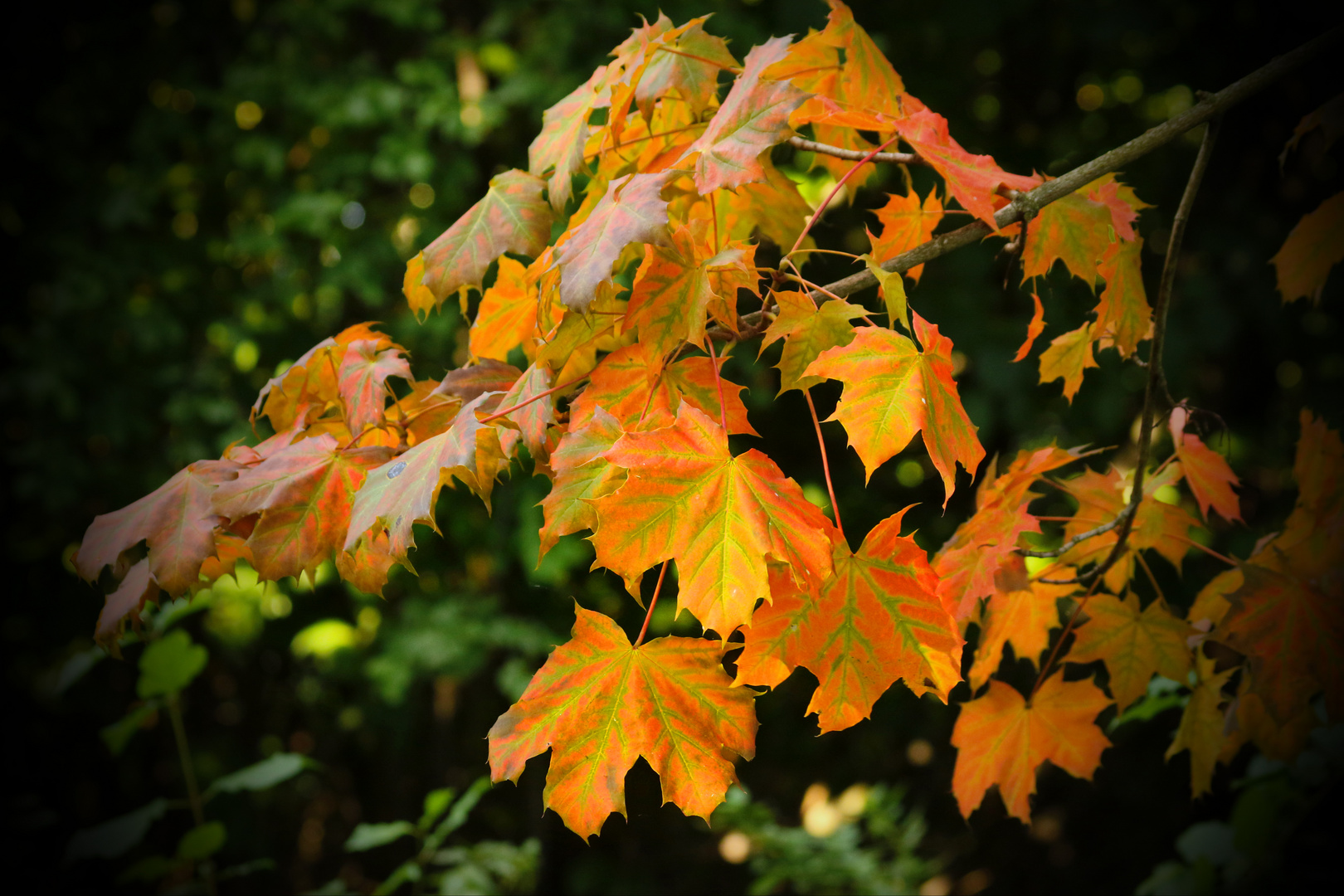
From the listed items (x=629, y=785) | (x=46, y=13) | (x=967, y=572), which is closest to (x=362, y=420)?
(x=967, y=572)

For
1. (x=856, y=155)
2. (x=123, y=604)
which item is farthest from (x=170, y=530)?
(x=856, y=155)

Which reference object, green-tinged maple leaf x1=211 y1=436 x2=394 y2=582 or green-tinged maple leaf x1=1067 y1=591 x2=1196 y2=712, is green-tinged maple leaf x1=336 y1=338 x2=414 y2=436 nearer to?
green-tinged maple leaf x1=211 y1=436 x2=394 y2=582

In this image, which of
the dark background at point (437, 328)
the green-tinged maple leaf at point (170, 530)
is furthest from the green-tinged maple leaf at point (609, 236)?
the dark background at point (437, 328)

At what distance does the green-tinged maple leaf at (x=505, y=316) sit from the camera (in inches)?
37.5

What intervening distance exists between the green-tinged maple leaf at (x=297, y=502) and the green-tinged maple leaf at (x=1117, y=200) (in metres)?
0.81

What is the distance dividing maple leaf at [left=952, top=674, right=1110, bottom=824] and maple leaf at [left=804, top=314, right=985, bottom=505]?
0.46 metres

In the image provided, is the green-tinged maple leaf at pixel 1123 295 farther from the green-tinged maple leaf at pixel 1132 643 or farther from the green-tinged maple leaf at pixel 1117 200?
the green-tinged maple leaf at pixel 1132 643

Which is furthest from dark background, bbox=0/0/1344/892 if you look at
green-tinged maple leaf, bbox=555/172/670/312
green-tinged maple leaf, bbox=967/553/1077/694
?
green-tinged maple leaf, bbox=555/172/670/312

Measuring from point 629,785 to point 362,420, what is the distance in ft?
5.81

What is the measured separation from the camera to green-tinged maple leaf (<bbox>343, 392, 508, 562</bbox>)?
650 millimetres

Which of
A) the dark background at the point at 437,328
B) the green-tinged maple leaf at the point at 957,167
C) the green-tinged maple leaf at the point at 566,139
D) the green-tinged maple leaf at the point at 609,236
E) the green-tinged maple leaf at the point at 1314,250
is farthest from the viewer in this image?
the dark background at the point at 437,328

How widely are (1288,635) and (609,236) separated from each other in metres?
0.75

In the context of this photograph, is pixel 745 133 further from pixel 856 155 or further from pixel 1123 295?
pixel 1123 295

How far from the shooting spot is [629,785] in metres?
2.31
